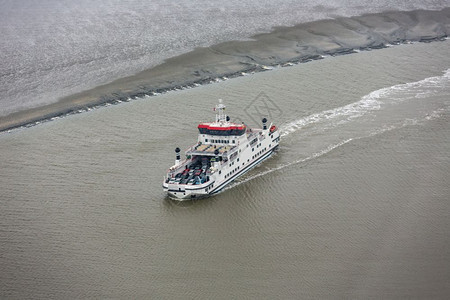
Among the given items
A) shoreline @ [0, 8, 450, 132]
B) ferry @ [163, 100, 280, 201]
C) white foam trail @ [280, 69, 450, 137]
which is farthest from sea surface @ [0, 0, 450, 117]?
white foam trail @ [280, 69, 450, 137]

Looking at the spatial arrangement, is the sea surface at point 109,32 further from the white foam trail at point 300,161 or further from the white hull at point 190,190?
the white foam trail at point 300,161

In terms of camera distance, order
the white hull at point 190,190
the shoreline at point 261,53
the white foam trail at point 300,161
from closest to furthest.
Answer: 1. the white hull at point 190,190
2. the white foam trail at point 300,161
3. the shoreline at point 261,53

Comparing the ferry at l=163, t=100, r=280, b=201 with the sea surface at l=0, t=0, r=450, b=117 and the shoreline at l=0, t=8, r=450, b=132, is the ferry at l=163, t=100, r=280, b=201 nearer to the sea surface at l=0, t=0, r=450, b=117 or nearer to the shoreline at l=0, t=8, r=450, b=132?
the shoreline at l=0, t=8, r=450, b=132

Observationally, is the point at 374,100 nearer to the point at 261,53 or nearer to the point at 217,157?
the point at 261,53

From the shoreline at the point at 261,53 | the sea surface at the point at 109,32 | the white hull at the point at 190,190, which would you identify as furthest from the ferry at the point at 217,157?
the sea surface at the point at 109,32

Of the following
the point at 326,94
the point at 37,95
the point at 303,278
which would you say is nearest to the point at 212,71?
the point at 326,94

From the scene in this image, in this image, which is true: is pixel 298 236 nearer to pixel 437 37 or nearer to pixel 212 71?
pixel 212 71
